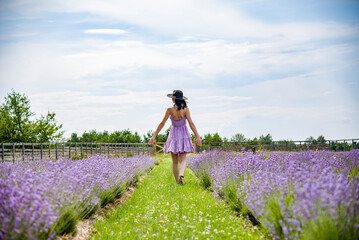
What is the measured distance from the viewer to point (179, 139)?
7172 mm

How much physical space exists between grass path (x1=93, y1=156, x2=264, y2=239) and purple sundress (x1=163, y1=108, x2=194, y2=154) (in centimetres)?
113

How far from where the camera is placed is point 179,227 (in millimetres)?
4129

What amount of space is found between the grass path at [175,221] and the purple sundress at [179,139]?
1132mm

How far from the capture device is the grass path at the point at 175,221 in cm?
385

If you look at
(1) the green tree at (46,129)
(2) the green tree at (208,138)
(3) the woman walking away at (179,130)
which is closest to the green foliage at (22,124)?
(1) the green tree at (46,129)

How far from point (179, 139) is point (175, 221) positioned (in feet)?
9.47

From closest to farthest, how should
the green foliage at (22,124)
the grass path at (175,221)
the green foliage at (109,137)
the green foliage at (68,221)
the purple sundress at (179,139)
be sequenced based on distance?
the green foliage at (68,221) → the grass path at (175,221) → the purple sundress at (179,139) → the green foliage at (22,124) → the green foliage at (109,137)

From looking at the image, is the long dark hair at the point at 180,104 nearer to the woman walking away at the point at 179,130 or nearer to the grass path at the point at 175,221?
the woman walking away at the point at 179,130

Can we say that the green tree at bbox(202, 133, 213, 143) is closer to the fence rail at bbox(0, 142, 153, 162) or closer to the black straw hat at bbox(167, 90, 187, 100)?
the fence rail at bbox(0, 142, 153, 162)

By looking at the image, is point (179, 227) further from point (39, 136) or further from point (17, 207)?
point (39, 136)

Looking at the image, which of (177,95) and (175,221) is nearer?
(175,221)

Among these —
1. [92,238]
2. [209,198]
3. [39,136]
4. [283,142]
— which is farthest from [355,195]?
[39,136]

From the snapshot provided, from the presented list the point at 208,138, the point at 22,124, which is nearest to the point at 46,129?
the point at 22,124

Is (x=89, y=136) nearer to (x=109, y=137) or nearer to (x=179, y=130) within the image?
(x=109, y=137)
